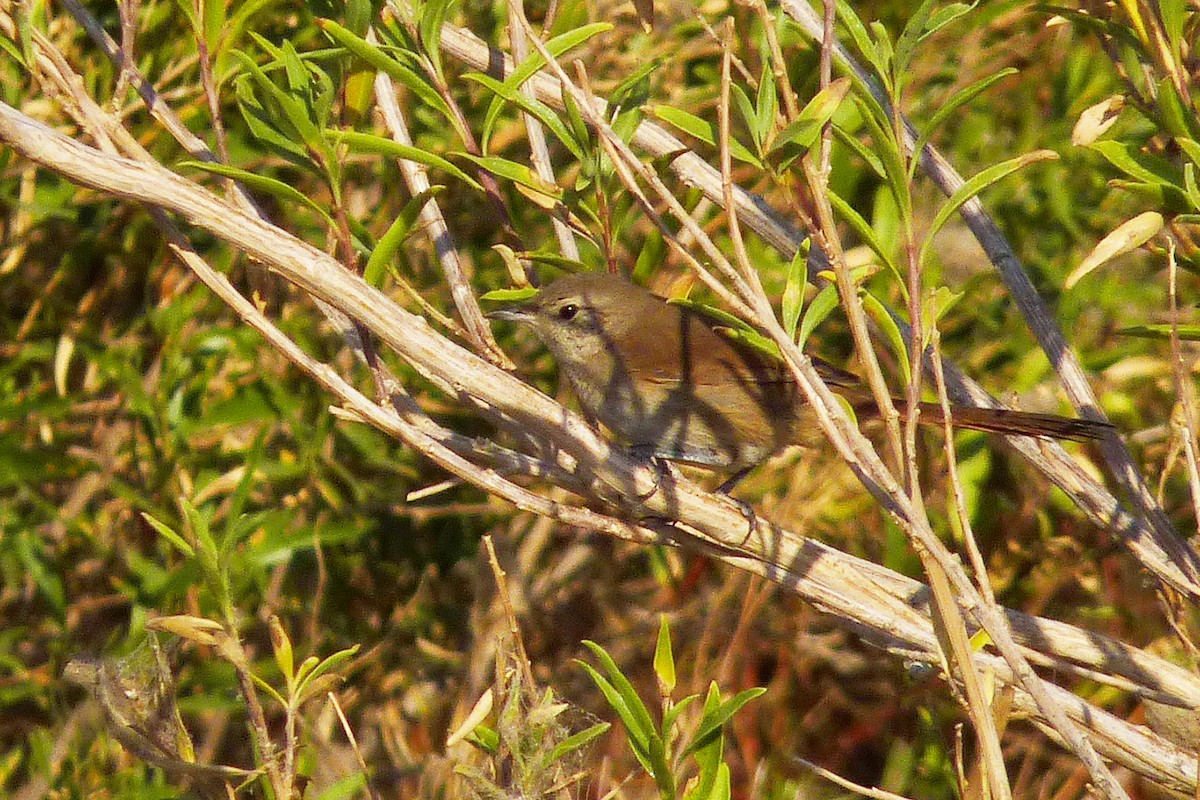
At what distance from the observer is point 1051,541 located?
4.38 metres

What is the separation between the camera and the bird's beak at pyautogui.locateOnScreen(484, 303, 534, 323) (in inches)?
144

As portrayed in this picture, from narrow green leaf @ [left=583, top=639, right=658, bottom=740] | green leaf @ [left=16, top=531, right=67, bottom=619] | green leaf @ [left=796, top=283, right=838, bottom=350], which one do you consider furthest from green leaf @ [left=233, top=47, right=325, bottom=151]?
green leaf @ [left=16, top=531, right=67, bottom=619]

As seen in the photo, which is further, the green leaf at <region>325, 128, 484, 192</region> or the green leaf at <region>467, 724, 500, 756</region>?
the green leaf at <region>325, 128, 484, 192</region>

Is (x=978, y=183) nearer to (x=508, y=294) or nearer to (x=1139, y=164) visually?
(x=1139, y=164)

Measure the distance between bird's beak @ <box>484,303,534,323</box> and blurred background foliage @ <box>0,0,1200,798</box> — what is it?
0.32 metres

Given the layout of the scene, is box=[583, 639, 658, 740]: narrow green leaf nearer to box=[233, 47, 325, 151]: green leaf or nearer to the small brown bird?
box=[233, 47, 325, 151]: green leaf

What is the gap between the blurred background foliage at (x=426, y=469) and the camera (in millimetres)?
4129

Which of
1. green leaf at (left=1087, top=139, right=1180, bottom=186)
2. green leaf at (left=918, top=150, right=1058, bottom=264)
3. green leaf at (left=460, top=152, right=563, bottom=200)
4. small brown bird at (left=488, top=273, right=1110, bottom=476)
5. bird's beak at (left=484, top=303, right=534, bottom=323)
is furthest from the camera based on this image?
small brown bird at (left=488, top=273, right=1110, bottom=476)

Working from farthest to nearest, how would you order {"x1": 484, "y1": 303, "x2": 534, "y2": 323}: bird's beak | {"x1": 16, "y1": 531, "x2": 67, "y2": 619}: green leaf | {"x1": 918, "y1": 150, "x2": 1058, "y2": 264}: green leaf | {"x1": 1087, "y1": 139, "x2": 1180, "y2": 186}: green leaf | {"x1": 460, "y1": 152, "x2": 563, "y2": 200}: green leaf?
{"x1": 16, "y1": 531, "x2": 67, "y2": 619}: green leaf → {"x1": 484, "y1": 303, "x2": 534, "y2": 323}: bird's beak → {"x1": 460, "y1": 152, "x2": 563, "y2": 200}: green leaf → {"x1": 1087, "y1": 139, "x2": 1180, "y2": 186}: green leaf → {"x1": 918, "y1": 150, "x2": 1058, "y2": 264}: green leaf

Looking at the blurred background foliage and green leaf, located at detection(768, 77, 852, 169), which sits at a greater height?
green leaf, located at detection(768, 77, 852, 169)

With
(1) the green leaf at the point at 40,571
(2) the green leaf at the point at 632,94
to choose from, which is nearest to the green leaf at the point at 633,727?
(2) the green leaf at the point at 632,94

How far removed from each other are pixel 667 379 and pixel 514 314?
48cm

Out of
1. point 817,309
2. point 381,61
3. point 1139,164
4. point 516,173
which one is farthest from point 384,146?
point 1139,164

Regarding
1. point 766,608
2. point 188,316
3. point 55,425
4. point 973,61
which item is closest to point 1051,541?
point 766,608
